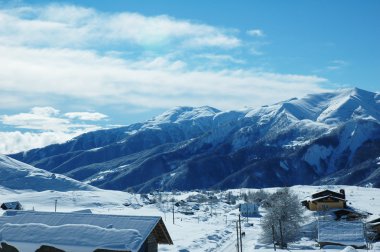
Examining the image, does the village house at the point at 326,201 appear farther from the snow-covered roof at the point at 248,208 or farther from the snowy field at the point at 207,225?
the snow-covered roof at the point at 248,208

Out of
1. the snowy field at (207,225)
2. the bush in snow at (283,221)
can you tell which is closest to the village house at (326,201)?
the snowy field at (207,225)

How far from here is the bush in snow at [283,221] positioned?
87125 mm

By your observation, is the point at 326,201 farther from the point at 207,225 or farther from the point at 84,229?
the point at 84,229

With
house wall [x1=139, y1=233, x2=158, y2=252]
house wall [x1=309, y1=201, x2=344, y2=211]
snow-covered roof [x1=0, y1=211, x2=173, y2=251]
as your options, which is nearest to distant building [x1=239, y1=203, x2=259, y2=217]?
house wall [x1=309, y1=201, x2=344, y2=211]

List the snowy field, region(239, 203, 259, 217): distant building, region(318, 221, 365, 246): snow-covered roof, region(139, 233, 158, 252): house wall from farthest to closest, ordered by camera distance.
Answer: region(239, 203, 259, 217): distant building, the snowy field, region(318, 221, 365, 246): snow-covered roof, region(139, 233, 158, 252): house wall

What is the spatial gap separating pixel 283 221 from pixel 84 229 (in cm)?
6274

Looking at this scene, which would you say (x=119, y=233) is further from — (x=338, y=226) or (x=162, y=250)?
(x=338, y=226)

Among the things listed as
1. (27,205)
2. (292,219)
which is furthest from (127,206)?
(292,219)

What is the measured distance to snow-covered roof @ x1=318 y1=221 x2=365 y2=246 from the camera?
76250 millimetres

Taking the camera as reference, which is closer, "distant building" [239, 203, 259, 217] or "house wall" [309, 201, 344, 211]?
"house wall" [309, 201, 344, 211]

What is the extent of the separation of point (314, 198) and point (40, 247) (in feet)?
339

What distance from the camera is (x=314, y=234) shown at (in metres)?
95.1

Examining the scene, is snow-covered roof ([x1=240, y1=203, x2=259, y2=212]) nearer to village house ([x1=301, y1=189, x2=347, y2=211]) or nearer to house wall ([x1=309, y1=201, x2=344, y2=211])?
village house ([x1=301, y1=189, x2=347, y2=211])

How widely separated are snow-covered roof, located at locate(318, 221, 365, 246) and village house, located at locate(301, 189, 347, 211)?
1678 inches
